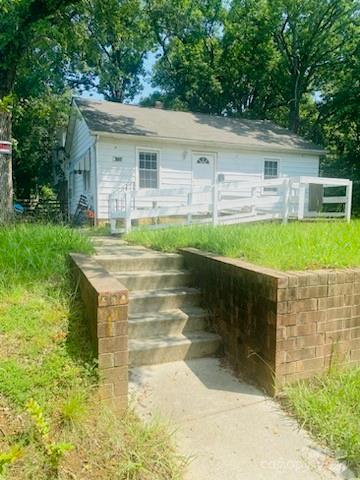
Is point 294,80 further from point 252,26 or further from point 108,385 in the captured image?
point 108,385

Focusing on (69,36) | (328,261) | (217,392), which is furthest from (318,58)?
(217,392)

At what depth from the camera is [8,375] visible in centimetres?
234

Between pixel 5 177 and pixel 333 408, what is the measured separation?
22.4 ft

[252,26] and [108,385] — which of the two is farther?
[252,26]

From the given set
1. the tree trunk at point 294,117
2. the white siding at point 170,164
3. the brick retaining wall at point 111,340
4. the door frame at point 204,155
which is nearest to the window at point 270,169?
the white siding at point 170,164

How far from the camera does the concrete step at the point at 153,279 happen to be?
162 inches

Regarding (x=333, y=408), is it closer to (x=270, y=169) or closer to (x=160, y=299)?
(x=160, y=299)

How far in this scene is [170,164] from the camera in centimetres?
1205

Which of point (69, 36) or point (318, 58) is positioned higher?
point (318, 58)

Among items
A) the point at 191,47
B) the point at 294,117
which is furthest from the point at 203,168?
the point at 191,47

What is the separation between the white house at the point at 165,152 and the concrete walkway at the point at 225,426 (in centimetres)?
645

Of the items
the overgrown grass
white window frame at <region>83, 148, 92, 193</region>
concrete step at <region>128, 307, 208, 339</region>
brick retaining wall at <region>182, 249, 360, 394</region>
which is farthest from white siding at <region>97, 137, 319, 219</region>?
the overgrown grass

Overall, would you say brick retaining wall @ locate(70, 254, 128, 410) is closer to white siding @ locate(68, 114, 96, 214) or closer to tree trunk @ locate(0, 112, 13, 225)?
tree trunk @ locate(0, 112, 13, 225)

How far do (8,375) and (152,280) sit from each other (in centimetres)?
207
